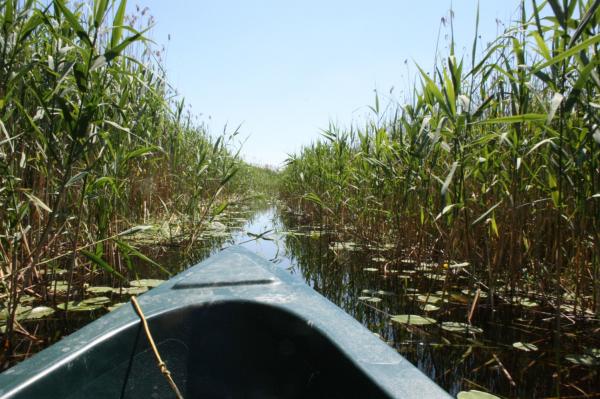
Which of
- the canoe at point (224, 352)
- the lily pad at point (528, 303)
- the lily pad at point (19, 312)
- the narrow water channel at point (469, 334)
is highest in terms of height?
the canoe at point (224, 352)

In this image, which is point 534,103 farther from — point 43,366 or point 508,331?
point 43,366

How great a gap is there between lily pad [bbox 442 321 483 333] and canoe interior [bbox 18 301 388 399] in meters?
1.05

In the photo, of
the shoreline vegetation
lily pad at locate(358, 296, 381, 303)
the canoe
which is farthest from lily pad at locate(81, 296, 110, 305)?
lily pad at locate(358, 296, 381, 303)

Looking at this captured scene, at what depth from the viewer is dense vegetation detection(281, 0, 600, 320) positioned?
131 cm

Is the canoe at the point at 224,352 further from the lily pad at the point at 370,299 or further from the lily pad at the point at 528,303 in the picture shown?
the lily pad at the point at 528,303

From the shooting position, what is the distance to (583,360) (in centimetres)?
134

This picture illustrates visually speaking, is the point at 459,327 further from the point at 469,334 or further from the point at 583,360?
the point at 583,360

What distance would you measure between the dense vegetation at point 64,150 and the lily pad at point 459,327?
1299 millimetres

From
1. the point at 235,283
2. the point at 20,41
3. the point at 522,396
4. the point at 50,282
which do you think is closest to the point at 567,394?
the point at 522,396

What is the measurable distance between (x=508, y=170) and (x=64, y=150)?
2.09m

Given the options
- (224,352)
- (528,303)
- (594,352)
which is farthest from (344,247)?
(224,352)

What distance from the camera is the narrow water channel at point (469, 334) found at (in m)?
1.30

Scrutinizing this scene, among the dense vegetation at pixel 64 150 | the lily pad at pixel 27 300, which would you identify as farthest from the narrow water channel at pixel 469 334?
the lily pad at pixel 27 300

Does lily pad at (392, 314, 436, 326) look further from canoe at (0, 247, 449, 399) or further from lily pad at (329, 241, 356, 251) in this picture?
lily pad at (329, 241, 356, 251)
